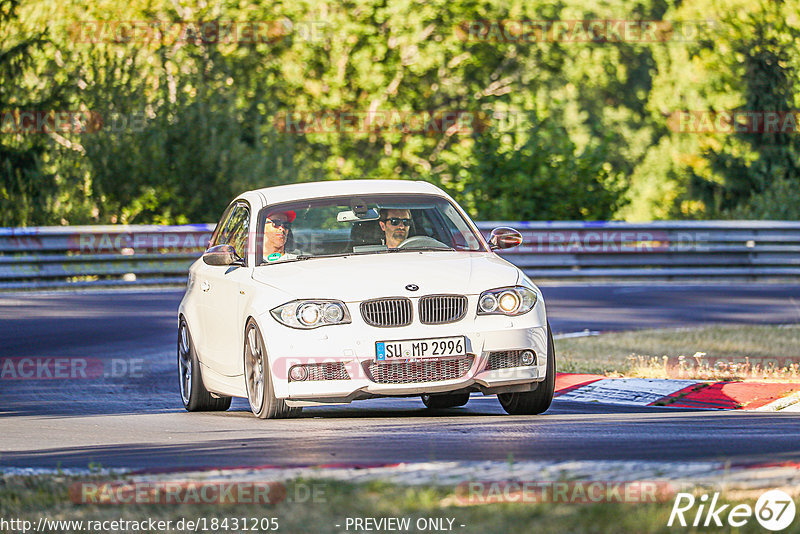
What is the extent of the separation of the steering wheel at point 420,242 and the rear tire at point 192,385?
1.97m

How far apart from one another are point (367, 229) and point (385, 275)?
1037 millimetres

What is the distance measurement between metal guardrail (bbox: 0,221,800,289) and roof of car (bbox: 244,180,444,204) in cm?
1403

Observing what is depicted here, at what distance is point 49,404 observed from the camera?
12164 mm

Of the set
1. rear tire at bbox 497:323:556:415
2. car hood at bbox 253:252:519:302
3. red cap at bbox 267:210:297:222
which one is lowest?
rear tire at bbox 497:323:556:415

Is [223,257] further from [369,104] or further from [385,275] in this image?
[369,104]

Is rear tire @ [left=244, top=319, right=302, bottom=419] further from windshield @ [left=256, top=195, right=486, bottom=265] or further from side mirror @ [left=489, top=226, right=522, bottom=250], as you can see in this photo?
side mirror @ [left=489, top=226, right=522, bottom=250]

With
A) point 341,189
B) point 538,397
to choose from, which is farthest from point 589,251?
point 538,397

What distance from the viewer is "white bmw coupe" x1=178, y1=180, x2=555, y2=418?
9.55 m

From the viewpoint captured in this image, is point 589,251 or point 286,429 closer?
point 286,429

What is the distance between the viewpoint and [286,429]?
9305 millimetres

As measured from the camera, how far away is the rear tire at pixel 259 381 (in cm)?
981

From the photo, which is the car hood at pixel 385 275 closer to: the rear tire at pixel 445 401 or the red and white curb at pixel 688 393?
the rear tire at pixel 445 401

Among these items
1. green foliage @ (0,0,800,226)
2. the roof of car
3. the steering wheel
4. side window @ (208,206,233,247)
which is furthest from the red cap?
green foliage @ (0,0,800,226)

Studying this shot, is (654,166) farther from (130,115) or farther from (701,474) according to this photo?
(701,474)
